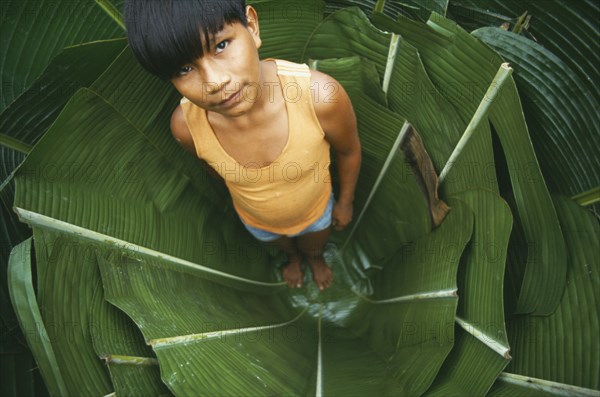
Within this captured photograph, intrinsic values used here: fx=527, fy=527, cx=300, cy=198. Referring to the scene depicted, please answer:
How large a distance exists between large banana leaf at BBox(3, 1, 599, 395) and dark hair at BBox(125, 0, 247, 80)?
186mm

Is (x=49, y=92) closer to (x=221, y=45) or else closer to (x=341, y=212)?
(x=221, y=45)

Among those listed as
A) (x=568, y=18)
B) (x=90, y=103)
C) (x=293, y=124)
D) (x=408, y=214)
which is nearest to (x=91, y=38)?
(x=90, y=103)

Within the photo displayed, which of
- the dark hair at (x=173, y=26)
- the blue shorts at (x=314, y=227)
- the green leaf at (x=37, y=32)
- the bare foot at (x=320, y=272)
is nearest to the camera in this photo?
the dark hair at (x=173, y=26)

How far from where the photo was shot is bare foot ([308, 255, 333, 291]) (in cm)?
117

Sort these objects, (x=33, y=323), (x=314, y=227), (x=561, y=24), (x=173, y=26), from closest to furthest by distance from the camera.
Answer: (x=173, y=26), (x=33, y=323), (x=561, y=24), (x=314, y=227)

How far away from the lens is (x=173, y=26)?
57 cm

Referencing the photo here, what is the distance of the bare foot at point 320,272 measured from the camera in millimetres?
1169

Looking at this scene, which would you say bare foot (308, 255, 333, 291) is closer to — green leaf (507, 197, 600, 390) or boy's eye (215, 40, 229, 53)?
green leaf (507, 197, 600, 390)

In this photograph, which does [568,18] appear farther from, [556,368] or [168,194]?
[168,194]

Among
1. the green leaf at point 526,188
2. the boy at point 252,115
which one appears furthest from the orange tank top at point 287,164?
the green leaf at point 526,188

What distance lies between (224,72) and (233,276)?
21.8 inches

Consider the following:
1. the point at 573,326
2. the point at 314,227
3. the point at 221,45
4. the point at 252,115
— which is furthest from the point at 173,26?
the point at 573,326

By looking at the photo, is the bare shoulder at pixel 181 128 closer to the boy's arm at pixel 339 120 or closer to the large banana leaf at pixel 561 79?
the boy's arm at pixel 339 120

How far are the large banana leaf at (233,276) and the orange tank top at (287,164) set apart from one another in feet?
Answer: 0.49
